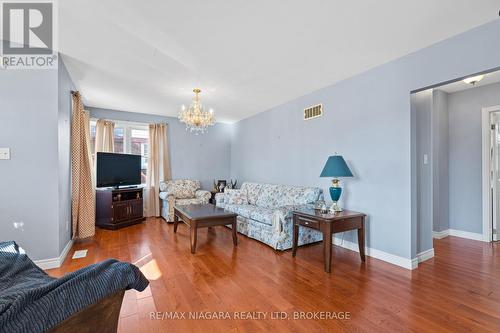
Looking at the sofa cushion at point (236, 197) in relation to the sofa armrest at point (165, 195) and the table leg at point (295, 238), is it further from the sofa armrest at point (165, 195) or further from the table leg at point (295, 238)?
the table leg at point (295, 238)

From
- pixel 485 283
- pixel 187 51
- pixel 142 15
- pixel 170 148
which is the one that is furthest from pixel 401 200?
pixel 170 148

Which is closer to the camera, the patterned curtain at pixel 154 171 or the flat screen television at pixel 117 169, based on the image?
the flat screen television at pixel 117 169

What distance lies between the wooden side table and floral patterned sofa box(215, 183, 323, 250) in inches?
9.6

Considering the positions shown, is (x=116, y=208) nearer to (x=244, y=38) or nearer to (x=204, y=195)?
(x=204, y=195)

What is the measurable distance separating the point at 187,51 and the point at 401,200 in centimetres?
308

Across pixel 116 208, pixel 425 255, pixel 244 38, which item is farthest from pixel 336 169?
pixel 116 208

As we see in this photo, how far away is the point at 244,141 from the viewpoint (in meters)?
6.26

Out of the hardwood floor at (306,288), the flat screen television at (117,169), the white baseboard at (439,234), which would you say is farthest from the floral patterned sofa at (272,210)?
the white baseboard at (439,234)

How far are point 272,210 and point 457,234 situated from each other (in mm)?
3332

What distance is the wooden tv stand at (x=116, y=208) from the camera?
4613 mm

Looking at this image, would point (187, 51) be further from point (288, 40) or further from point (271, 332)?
point (271, 332)

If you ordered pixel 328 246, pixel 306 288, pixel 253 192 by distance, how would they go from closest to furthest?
pixel 306 288, pixel 328 246, pixel 253 192

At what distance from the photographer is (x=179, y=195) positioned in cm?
559

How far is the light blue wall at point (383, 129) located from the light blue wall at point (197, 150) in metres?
2.95
